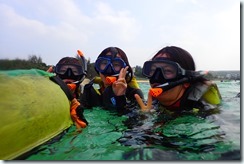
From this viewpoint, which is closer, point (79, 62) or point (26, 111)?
point (26, 111)

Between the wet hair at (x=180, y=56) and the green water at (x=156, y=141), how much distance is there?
55 centimetres

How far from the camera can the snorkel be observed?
2.56 metres

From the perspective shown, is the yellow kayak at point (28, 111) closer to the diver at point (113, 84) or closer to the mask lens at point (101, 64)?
the diver at point (113, 84)

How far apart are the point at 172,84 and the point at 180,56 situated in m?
0.35

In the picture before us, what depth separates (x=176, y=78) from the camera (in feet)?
8.74

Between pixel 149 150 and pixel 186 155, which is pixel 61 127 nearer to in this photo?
pixel 149 150

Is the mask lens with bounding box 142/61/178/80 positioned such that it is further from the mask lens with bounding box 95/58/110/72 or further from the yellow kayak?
the mask lens with bounding box 95/58/110/72

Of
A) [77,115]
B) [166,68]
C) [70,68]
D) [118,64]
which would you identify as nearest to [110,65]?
[118,64]

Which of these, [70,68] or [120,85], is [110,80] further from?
[70,68]

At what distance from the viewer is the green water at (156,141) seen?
65.2 inches

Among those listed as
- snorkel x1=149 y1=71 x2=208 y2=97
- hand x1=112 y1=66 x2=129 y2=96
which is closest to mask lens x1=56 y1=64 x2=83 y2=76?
hand x1=112 y1=66 x2=129 y2=96

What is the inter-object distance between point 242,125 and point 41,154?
4.46ft

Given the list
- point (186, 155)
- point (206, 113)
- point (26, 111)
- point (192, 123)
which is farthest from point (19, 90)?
point (206, 113)

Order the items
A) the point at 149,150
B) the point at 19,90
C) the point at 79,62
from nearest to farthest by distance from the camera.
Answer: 1. the point at 149,150
2. the point at 19,90
3. the point at 79,62
